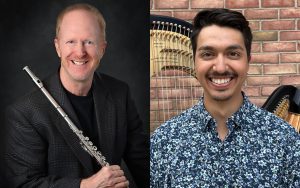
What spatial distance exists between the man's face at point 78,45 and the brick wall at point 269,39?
113cm

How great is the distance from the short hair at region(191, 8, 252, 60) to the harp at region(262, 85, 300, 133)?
0.35m

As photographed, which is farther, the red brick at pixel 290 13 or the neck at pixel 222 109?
the red brick at pixel 290 13

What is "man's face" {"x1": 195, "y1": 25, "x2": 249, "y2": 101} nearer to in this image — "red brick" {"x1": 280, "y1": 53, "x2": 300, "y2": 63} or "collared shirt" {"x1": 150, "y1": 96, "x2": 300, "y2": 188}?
"collared shirt" {"x1": 150, "y1": 96, "x2": 300, "y2": 188}

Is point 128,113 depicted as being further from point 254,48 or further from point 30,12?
point 254,48

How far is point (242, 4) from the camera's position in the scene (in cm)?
226

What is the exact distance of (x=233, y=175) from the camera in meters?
1.46

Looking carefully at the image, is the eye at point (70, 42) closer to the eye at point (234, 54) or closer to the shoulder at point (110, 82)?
the shoulder at point (110, 82)

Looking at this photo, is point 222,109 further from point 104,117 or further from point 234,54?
point 104,117

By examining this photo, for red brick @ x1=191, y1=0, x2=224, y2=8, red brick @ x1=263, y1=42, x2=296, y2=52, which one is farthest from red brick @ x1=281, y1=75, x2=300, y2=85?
red brick @ x1=191, y1=0, x2=224, y2=8

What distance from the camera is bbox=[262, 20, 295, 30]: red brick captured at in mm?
2247

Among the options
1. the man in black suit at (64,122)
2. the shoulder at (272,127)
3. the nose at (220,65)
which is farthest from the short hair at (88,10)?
the shoulder at (272,127)

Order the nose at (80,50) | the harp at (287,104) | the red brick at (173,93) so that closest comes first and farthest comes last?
the nose at (80,50) < the harp at (287,104) < the red brick at (173,93)

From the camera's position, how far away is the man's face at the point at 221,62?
1.45 meters

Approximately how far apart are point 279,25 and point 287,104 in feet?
1.80
